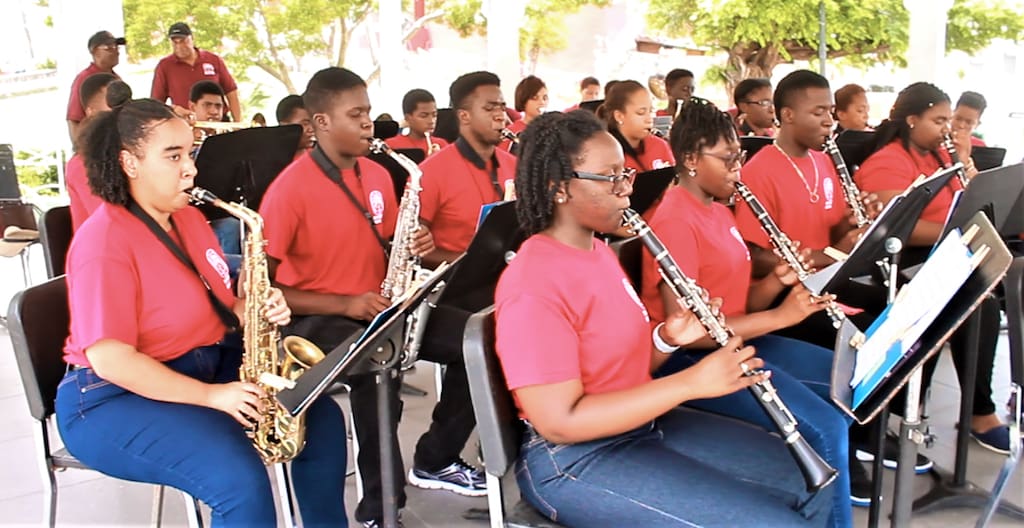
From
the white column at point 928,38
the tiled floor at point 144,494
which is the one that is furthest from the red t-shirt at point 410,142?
the white column at point 928,38

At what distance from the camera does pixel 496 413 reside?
1893 millimetres

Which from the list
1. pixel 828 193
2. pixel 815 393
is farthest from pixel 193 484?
pixel 828 193

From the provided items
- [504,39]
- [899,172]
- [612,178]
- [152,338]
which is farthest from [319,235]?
[504,39]

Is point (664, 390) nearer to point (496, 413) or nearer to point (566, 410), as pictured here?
point (566, 410)

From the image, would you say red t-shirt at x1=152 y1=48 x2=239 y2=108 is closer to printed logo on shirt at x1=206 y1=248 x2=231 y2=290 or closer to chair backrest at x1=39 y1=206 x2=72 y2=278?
chair backrest at x1=39 y1=206 x2=72 y2=278

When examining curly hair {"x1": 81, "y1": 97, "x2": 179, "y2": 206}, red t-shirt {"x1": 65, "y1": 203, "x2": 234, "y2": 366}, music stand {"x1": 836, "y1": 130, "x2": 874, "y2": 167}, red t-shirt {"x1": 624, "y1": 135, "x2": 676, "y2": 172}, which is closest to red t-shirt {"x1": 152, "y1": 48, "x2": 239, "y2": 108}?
red t-shirt {"x1": 624, "y1": 135, "x2": 676, "y2": 172}

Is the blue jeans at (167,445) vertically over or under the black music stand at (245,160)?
under

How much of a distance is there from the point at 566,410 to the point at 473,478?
1471 mm

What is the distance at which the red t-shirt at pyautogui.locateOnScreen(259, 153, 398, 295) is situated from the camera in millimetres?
3012

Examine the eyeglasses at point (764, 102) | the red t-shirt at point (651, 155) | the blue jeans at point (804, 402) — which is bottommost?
the blue jeans at point (804, 402)

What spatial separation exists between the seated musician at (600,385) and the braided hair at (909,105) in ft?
7.84

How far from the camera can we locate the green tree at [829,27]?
13.5 meters

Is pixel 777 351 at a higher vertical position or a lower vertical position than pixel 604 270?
lower

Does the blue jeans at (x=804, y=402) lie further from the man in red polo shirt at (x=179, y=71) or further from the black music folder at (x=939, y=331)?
the man in red polo shirt at (x=179, y=71)
